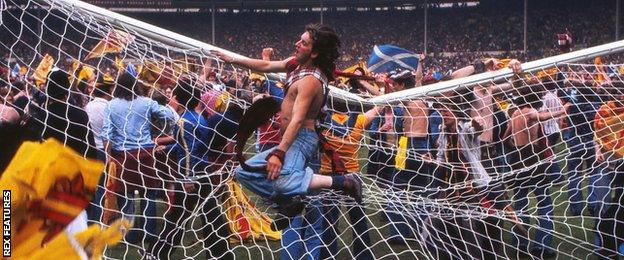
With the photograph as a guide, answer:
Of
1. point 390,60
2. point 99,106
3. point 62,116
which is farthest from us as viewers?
point 99,106

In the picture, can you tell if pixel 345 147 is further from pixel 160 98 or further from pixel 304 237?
pixel 160 98

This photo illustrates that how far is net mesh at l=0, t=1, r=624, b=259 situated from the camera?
18.7 ft

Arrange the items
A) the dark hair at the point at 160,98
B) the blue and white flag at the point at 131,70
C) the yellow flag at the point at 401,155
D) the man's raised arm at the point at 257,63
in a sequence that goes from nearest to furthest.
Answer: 1. the man's raised arm at the point at 257,63
2. the blue and white flag at the point at 131,70
3. the yellow flag at the point at 401,155
4. the dark hair at the point at 160,98

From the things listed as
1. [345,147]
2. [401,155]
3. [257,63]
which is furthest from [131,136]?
[401,155]

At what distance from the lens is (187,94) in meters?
6.72

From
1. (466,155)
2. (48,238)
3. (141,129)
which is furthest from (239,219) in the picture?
(48,238)

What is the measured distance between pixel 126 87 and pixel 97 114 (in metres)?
0.96

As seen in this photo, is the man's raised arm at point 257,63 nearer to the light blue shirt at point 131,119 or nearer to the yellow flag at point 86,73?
the yellow flag at point 86,73

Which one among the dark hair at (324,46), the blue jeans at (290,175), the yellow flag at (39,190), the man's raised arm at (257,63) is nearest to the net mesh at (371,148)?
the man's raised arm at (257,63)

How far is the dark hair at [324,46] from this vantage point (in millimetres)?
4930

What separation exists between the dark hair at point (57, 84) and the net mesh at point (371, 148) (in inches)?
2.9

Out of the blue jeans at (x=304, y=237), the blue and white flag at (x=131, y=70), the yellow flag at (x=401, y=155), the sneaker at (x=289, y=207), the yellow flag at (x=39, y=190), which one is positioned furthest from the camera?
the yellow flag at (x=401, y=155)

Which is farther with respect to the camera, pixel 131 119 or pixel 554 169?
pixel 131 119

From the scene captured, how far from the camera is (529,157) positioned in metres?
6.64
